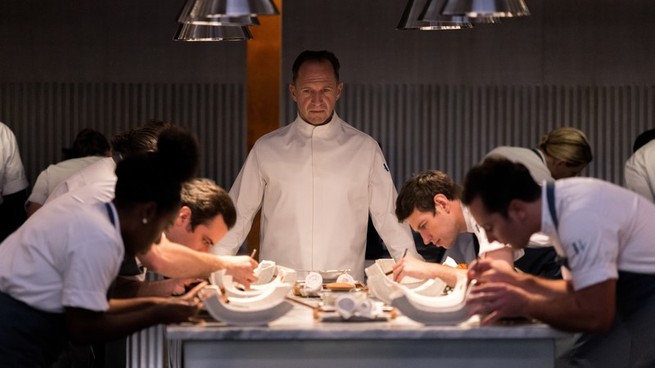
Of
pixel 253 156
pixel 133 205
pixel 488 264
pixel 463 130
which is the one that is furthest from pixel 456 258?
pixel 463 130

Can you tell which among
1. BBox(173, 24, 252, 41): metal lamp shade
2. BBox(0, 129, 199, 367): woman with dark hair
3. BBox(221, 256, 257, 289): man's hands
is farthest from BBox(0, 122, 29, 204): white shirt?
BBox(0, 129, 199, 367): woman with dark hair

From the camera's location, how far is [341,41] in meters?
9.28

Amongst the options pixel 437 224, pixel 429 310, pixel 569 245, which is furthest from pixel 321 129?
pixel 569 245

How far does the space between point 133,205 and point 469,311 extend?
952mm

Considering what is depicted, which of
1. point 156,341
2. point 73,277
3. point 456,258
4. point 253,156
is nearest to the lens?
point 73,277

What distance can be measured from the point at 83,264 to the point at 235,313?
47cm

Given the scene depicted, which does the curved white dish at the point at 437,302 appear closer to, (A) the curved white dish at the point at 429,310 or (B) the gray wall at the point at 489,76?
(A) the curved white dish at the point at 429,310

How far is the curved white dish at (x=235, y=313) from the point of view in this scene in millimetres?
3168

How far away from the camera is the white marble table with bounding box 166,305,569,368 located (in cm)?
312

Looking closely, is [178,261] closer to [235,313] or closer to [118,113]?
[235,313]

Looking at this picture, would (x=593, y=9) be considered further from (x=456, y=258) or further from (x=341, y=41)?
(x=456, y=258)

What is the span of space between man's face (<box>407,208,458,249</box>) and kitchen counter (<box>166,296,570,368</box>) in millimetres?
1134

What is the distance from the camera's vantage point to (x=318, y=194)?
16.3 feet

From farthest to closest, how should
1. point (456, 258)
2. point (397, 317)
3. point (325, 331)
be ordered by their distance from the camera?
point (456, 258), point (397, 317), point (325, 331)
